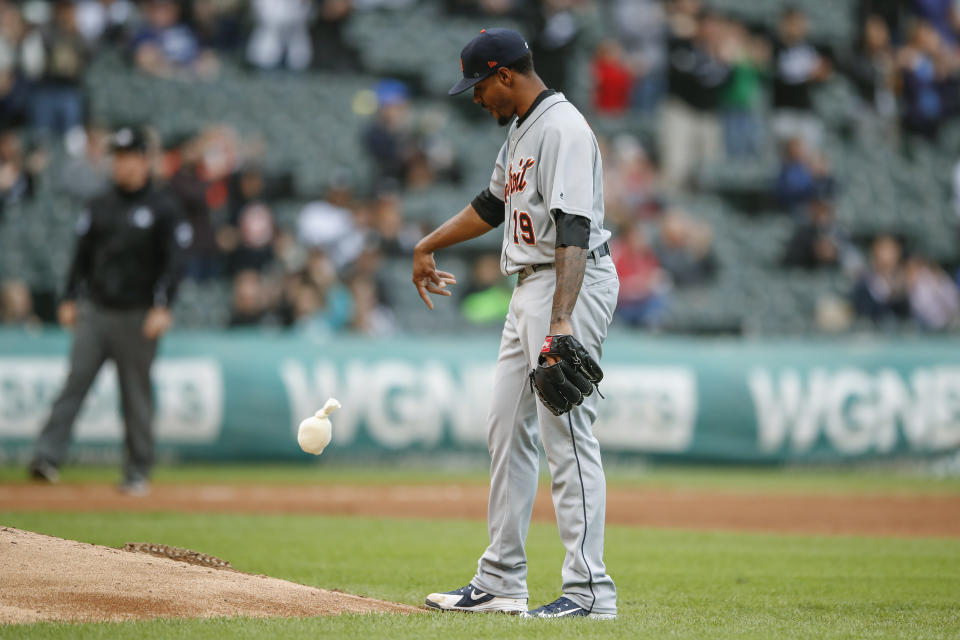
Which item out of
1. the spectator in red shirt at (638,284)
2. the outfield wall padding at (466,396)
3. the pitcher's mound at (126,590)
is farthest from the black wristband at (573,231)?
the spectator in red shirt at (638,284)

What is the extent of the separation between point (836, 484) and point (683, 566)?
6343 millimetres

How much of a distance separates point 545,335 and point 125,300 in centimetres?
617

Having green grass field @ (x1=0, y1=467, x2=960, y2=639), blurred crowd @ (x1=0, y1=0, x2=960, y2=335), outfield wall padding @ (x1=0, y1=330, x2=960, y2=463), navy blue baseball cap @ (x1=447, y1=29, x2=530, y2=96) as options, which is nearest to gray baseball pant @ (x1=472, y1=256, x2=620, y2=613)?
green grass field @ (x1=0, y1=467, x2=960, y2=639)

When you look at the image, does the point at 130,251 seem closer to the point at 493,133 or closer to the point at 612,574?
the point at 612,574

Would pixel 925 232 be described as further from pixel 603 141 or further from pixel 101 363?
pixel 101 363

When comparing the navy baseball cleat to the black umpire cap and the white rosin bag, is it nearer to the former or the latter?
the white rosin bag

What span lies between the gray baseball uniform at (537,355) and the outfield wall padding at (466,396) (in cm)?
782

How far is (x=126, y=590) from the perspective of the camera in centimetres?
492

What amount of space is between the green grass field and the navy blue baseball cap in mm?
2118

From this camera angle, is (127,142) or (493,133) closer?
(127,142)

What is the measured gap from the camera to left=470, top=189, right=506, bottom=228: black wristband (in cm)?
561

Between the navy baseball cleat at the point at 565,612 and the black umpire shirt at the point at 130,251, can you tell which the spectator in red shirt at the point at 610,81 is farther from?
the navy baseball cleat at the point at 565,612

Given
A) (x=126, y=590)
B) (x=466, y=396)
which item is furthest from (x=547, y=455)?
(x=466, y=396)

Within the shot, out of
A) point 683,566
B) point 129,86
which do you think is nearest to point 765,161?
point 129,86
